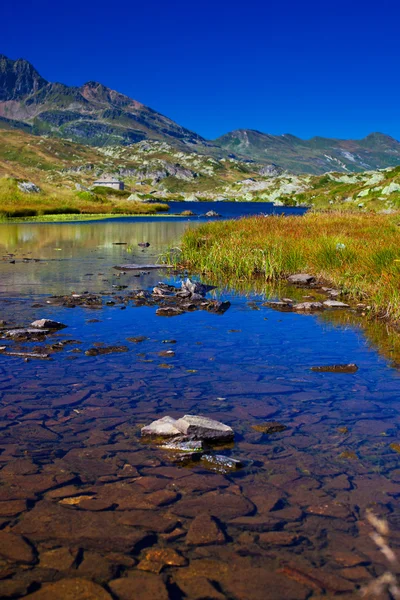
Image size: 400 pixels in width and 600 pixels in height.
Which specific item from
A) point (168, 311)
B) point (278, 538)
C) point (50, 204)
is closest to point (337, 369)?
point (278, 538)

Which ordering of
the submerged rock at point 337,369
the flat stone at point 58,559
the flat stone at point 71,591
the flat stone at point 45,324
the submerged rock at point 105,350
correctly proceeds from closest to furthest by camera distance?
the flat stone at point 71,591 < the flat stone at point 58,559 < the submerged rock at point 337,369 < the submerged rock at point 105,350 < the flat stone at point 45,324

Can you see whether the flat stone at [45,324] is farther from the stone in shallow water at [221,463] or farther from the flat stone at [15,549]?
the flat stone at [15,549]

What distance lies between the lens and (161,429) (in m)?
7.19

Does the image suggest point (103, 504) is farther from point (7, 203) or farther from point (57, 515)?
point (7, 203)

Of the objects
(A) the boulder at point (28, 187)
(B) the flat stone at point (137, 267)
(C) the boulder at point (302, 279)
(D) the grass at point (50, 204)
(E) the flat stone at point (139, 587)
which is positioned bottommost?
(E) the flat stone at point (139, 587)

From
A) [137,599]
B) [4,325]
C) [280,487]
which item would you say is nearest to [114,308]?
[4,325]

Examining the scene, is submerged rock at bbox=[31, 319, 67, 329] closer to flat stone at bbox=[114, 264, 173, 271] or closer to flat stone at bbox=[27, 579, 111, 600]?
flat stone at bbox=[27, 579, 111, 600]

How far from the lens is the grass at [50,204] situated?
249ft

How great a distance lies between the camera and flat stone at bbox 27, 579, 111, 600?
4297 millimetres

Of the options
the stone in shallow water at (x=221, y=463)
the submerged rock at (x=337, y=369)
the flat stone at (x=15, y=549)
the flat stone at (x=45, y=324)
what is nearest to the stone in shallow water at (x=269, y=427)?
the stone in shallow water at (x=221, y=463)

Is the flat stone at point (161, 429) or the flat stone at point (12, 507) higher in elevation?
the flat stone at point (161, 429)

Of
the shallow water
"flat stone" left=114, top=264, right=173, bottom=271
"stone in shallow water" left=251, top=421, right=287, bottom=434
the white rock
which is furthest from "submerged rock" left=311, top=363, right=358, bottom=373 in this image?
the white rock

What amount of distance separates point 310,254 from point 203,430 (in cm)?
1716

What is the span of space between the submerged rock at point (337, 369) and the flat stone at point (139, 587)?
257 inches
